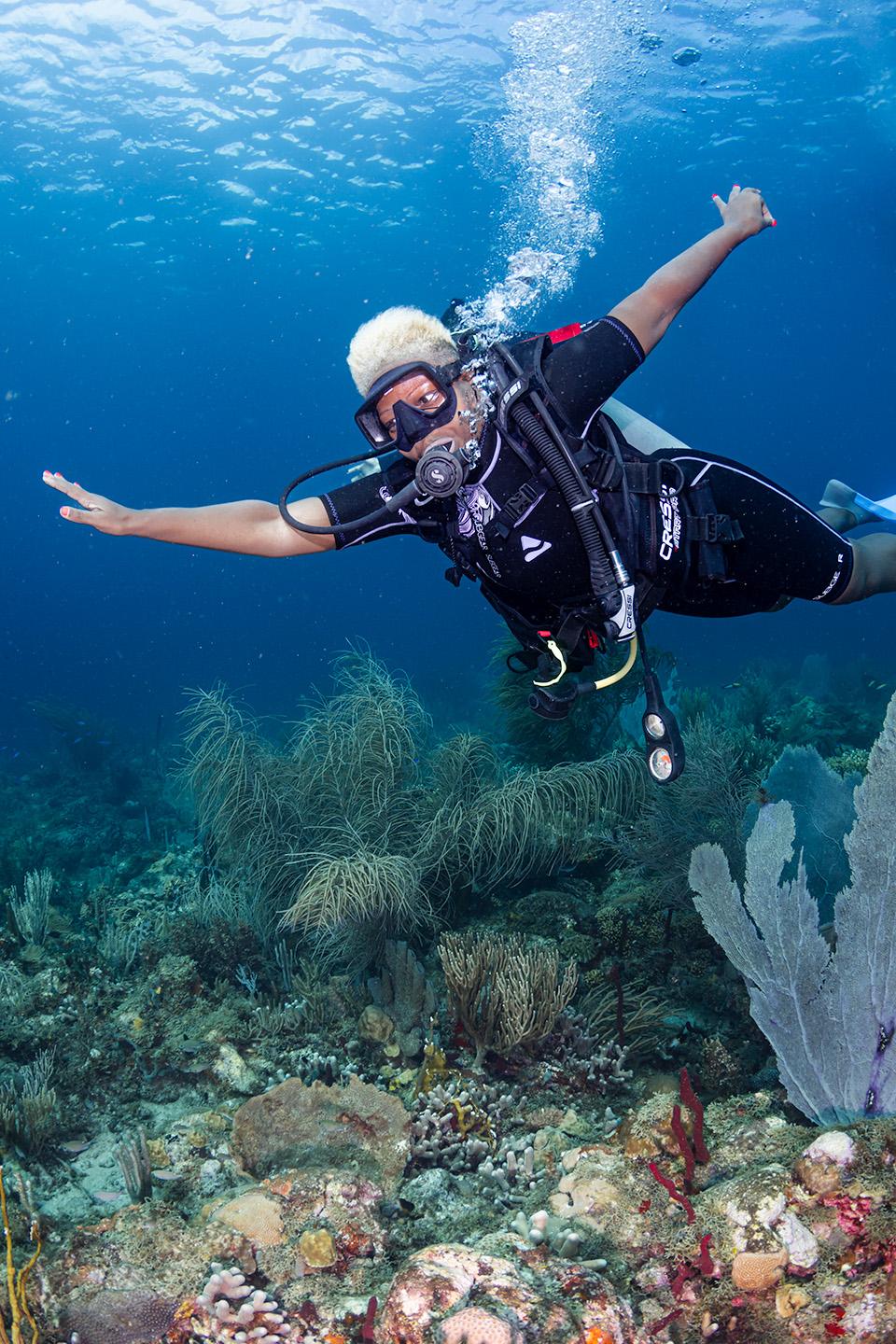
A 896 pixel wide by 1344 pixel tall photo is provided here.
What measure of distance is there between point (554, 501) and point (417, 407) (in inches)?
31.1

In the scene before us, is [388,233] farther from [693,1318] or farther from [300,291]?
[693,1318]

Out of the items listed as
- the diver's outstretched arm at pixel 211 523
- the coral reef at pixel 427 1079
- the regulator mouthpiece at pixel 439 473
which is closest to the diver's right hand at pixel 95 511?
the diver's outstretched arm at pixel 211 523

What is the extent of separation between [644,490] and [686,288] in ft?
3.08

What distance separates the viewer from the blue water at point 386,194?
67.8 ft

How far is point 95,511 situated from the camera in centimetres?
312

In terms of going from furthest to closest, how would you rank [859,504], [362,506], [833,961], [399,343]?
1. [859,504]
2. [362,506]
3. [399,343]
4. [833,961]

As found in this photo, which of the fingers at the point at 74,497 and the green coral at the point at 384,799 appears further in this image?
the green coral at the point at 384,799

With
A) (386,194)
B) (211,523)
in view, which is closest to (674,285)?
(211,523)

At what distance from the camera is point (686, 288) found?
346 centimetres

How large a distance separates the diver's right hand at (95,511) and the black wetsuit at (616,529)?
95 cm

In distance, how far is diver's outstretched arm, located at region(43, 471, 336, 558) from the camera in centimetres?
315

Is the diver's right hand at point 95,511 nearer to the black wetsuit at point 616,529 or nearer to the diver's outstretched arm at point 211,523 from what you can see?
the diver's outstretched arm at point 211,523

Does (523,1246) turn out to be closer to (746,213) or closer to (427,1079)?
(427,1079)

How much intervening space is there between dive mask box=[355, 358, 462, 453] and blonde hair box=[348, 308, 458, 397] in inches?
3.2
